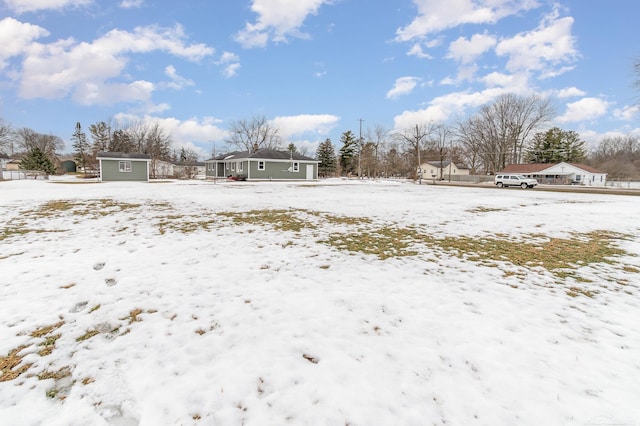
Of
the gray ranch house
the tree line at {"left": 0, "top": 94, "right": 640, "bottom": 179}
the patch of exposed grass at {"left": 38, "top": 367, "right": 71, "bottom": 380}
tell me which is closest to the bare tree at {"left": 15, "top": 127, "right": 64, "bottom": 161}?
the tree line at {"left": 0, "top": 94, "right": 640, "bottom": 179}

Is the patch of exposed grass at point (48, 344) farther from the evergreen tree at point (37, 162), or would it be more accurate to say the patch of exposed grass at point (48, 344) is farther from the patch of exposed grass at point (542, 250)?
the evergreen tree at point (37, 162)

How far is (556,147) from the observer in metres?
57.7

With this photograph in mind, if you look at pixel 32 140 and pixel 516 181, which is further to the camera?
pixel 32 140

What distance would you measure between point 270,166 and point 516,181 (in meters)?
30.4

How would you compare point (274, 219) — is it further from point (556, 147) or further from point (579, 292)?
point (556, 147)

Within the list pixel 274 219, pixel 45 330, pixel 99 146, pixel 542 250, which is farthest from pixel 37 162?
pixel 542 250

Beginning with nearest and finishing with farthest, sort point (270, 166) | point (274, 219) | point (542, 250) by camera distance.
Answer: point (542, 250) < point (274, 219) < point (270, 166)

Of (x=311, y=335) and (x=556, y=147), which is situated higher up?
(x=556, y=147)

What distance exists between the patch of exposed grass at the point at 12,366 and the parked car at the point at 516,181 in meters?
42.7

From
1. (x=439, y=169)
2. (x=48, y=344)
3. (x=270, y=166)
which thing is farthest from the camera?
(x=439, y=169)

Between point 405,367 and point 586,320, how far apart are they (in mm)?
2363

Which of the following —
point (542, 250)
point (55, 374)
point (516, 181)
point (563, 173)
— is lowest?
point (55, 374)

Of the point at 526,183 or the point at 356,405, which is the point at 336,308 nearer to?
the point at 356,405

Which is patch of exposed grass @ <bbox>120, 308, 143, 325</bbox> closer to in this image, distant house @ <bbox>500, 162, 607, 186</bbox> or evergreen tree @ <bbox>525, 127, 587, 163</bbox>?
distant house @ <bbox>500, 162, 607, 186</bbox>
